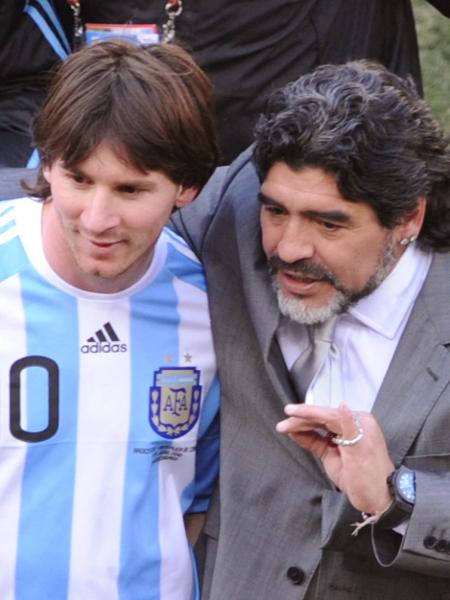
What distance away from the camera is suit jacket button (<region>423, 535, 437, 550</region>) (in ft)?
12.6

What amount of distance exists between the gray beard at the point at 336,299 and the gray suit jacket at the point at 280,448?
0.22ft

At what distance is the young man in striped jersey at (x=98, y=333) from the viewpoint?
3.69m

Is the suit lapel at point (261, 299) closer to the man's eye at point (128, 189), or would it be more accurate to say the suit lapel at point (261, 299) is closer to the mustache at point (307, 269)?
the mustache at point (307, 269)

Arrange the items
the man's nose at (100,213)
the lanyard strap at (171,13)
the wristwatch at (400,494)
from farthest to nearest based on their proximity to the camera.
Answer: the lanyard strap at (171,13) < the wristwatch at (400,494) < the man's nose at (100,213)

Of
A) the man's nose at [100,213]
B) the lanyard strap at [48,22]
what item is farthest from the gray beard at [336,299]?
the lanyard strap at [48,22]

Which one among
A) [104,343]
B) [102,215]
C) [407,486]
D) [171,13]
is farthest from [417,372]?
[171,13]

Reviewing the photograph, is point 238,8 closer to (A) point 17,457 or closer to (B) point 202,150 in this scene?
(B) point 202,150

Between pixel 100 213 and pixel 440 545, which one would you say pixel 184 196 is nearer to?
pixel 100 213

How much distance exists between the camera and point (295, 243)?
12.8 feet

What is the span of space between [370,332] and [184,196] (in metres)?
0.57

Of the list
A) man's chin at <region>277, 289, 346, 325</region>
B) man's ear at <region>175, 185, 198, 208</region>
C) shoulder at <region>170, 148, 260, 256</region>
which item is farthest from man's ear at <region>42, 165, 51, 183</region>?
man's chin at <region>277, 289, 346, 325</region>

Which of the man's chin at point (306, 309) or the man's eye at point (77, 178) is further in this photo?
the man's chin at point (306, 309)

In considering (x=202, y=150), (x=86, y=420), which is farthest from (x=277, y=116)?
(x=86, y=420)

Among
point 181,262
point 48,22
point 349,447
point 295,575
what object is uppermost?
point 48,22
